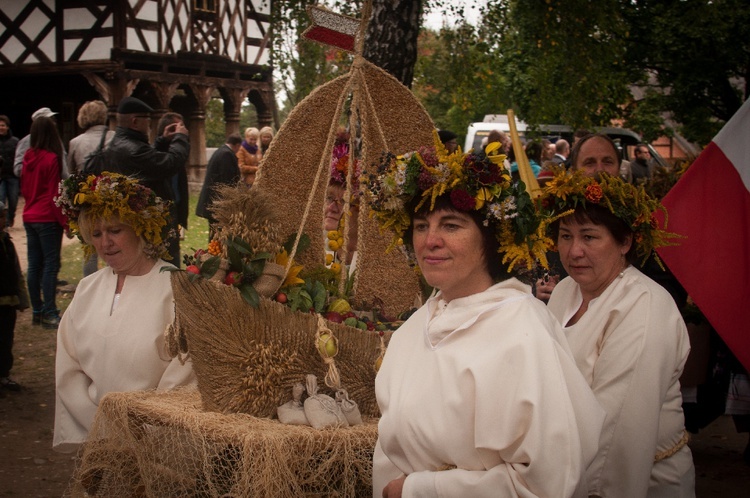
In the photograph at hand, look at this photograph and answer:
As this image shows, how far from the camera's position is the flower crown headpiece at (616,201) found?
3420 mm

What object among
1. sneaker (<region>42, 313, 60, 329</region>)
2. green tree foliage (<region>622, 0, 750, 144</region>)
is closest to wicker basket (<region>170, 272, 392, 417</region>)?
sneaker (<region>42, 313, 60, 329</region>)

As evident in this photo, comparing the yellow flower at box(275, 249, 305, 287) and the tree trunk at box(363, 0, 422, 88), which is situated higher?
the tree trunk at box(363, 0, 422, 88)

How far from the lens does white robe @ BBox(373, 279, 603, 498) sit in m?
2.40

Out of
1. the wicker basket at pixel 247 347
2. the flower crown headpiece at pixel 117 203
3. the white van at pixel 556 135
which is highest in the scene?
the white van at pixel 556 135

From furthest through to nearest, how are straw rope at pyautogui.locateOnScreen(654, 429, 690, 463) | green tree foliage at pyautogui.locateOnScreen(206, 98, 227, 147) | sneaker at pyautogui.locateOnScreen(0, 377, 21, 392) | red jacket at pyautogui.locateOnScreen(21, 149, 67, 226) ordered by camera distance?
green tree foliage at pyautogui.locateOnScreen(206, 98, 227, 147), red jacket at pyautogui.locateOnScreen(21, 149, 67, 226), sneaker at pyautogui.locateOnScreen(0, 377, 21, 392), straw rope at pyautogui.locateOnScreen(654, 429, 690, 463)

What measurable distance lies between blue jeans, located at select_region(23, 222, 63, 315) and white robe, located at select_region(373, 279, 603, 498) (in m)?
6.78

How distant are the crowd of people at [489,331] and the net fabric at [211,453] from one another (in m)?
0.40

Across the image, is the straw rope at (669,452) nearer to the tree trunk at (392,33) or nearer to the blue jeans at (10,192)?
the tree trunk at (392,33)

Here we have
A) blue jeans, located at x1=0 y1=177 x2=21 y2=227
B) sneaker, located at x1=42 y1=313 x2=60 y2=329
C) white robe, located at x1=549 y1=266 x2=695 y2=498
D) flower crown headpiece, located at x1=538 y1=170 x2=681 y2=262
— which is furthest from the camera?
blue jeans, located at x1=0 y1=177 x2=21 y2=227

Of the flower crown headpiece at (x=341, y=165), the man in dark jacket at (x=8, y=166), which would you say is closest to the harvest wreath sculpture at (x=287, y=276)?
the flower crown headpiece at (x=341, y=165)

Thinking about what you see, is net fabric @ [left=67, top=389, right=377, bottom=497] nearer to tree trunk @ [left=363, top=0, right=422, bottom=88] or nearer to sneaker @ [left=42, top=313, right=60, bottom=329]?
tree trunk @ [left=363, top=0, right=422, bottom=88]

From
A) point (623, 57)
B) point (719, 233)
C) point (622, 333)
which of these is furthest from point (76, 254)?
point (622, 333)

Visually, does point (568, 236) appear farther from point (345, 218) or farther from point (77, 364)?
point (77, 364)

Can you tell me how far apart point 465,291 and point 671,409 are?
3.62 feet
